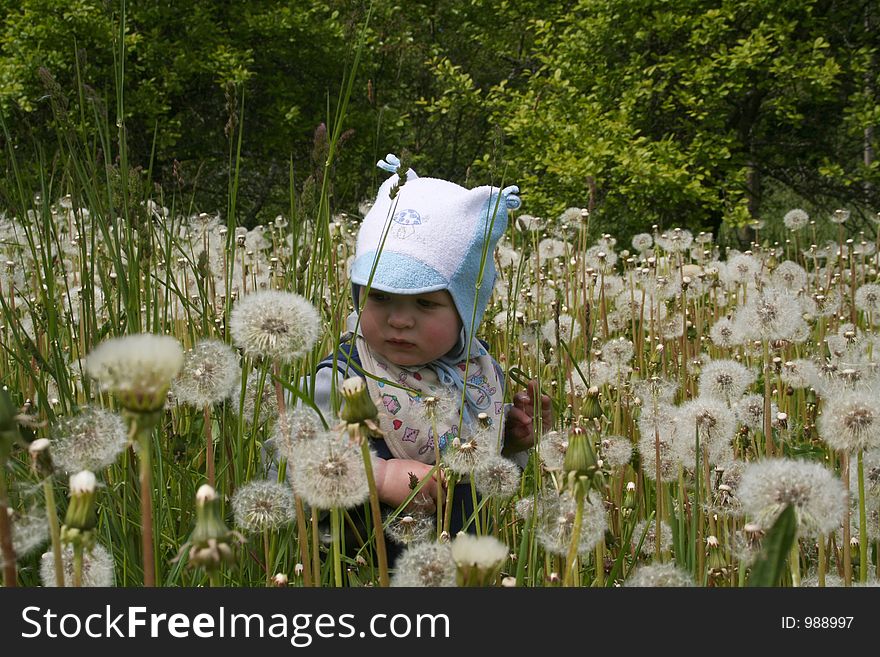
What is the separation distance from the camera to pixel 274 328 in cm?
127

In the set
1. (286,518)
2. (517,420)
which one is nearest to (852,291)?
(517,420)

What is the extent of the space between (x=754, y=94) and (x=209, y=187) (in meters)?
6.64

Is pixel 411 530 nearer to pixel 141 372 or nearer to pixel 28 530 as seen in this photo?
pixel 28 530

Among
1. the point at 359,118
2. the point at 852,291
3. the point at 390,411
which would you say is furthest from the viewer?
the point at 359,118

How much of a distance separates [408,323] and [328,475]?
3.70ft

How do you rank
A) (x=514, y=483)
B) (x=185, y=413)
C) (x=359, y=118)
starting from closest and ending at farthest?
(x=514, y=483), (x=185, y=413), (x=359, y=118)

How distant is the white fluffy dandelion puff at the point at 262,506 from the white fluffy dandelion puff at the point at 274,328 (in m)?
0.23

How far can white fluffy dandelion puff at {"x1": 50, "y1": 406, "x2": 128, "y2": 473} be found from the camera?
129cm

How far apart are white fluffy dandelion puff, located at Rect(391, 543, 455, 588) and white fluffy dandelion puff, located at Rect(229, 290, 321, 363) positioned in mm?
343

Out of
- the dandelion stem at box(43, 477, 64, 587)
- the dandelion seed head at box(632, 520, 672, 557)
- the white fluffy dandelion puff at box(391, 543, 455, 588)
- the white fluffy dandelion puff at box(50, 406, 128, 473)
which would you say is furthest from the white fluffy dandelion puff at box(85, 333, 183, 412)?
the dandelion seed head at box(632, 520, 672, 557)

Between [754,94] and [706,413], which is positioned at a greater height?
[754,94]

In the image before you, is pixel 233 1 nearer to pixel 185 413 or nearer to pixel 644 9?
pixel 644 9

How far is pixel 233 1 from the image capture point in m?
12.3

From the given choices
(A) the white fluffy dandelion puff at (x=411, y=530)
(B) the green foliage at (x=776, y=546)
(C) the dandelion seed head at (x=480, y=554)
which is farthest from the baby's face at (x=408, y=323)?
(B) the green foliage at (x=776, y=546)
